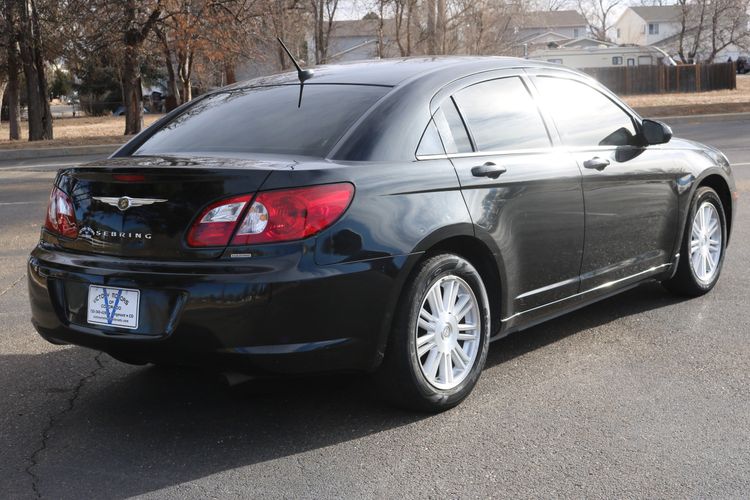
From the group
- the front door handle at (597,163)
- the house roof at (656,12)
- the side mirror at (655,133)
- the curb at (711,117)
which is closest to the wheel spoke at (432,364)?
the front door handle at (597,163)

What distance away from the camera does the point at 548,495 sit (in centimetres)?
334

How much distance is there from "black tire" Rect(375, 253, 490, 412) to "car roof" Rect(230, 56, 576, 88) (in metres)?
0.96

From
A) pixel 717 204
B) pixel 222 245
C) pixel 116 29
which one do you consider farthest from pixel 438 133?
pixel 116 29

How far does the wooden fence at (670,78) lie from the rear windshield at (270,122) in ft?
172

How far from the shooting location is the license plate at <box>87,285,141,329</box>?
12.4 ft

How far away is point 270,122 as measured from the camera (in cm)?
450

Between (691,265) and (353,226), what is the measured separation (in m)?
3.12

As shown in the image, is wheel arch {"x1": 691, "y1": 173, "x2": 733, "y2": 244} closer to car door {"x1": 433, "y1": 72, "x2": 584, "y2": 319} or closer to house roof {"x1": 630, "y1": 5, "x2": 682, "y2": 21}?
car door {"x1": 433, "y1": 72, "x2": 584, "y2": 319}

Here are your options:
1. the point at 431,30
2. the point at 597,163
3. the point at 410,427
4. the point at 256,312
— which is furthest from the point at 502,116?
the point at 431,30

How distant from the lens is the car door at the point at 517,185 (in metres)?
4.41

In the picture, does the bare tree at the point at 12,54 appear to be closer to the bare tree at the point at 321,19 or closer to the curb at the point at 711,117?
the bare tree at the point at 321,19

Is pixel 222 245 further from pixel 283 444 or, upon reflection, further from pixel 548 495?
pixel 548 495

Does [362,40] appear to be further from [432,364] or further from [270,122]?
[432,364]

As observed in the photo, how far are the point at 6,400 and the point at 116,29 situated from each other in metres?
24.5
